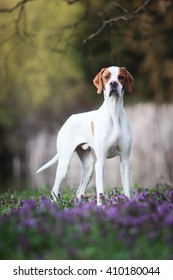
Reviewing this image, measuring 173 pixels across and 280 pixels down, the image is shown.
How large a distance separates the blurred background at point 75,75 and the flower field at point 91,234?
5.41 m

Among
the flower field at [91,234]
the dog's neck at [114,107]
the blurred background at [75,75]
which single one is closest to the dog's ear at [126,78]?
the dog's neck at [114,107]

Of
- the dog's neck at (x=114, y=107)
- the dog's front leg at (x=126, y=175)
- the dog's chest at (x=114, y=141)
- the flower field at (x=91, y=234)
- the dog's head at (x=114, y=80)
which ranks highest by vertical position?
the dog's head at (x=114, y=80)

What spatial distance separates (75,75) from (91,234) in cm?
813

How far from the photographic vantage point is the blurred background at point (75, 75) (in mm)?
9875

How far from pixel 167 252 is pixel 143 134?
654cm

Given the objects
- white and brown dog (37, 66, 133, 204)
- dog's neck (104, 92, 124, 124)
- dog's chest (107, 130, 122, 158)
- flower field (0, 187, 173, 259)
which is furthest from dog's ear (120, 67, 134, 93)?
flower field (0, 187, 173, 259)

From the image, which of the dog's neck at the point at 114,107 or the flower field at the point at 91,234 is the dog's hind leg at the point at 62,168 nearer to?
the dog's neck at the point at 114,107

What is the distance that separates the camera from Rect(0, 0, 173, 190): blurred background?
9.88 m

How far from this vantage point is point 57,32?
406 inches

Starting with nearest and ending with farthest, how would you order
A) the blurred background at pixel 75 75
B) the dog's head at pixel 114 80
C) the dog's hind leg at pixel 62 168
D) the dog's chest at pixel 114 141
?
the dog's head at pixel 114 80, the dog's chest at pixel 114 141, the dog's hind leg at pixel 62 168, the blurred background at pixel 75 75

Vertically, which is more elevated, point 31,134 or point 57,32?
point 57,32

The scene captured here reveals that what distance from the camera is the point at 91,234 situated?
11.9 feet
